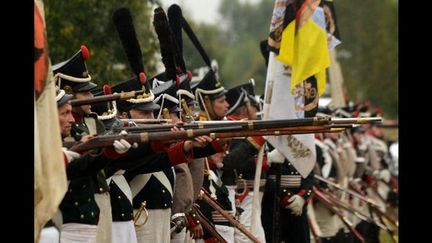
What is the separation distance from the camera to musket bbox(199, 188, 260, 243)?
39.9ft

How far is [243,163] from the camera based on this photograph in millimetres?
13352

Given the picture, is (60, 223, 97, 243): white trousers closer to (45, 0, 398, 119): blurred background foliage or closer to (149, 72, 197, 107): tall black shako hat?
(149, 72, 197, 107): tall black shako hat

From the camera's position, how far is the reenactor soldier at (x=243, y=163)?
12.8 m

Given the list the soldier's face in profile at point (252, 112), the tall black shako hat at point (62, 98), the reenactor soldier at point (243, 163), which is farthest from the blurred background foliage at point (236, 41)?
the tall black shako hat at point (62, 98)

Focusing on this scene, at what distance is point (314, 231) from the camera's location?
16812mm

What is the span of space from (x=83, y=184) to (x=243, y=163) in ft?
16.2

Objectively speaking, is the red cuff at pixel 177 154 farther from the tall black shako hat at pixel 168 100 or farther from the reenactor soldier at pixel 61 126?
the tall black shako hat at pixel 168 100

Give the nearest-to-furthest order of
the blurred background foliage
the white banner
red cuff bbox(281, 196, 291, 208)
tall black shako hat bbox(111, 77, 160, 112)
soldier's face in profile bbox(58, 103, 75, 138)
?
soldier's face in profile bbox(58, 103, 75, 138)
tall black shako hat bbox(111, 77, 160, 112)
the white banner
red cuff bbox(281, 196, 291, 208)
the blurred background foliage

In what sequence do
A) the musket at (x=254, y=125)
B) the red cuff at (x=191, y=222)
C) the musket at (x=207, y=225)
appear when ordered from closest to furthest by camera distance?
the musket at (x=254, y=125) < the red cuff at (x=191, y=222) < the musket at (x=207, y=225)

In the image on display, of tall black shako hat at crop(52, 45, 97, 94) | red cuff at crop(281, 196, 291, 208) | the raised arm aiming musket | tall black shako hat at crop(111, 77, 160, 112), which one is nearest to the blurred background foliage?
red cuff at crop(281, 196, 291, 208)

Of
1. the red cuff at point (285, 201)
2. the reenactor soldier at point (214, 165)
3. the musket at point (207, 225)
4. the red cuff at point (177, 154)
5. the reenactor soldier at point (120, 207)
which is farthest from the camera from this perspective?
the red cuff at point (285, 201)

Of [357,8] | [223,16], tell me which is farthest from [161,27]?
[223,16]
